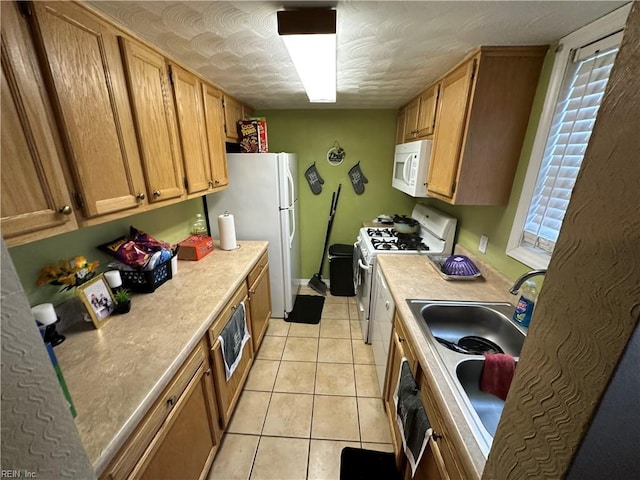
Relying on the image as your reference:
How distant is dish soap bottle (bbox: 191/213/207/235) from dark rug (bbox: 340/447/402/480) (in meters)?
2.04

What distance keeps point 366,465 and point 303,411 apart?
0.52 meters

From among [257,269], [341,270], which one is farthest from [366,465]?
[341,270]

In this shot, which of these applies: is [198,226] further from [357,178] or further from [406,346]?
[406,346]

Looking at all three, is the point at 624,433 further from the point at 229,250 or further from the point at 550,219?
the point at 229,250

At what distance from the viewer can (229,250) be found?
220 centimetres

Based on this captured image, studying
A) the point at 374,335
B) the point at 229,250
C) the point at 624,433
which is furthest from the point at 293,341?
the point at 624,433

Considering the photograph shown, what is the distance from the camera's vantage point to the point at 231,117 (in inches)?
89.9

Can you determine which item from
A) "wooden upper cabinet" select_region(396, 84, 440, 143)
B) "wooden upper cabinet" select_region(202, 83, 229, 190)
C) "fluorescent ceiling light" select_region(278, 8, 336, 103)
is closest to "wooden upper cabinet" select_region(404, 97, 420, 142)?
"wooden upper cabinet" select_region(396, 84, 440, 143)

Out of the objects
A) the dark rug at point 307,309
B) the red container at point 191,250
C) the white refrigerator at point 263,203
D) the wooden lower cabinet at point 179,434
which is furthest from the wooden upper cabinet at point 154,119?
the dark rug at point 307,309

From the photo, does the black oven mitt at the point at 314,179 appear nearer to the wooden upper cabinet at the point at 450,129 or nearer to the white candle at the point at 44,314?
the wooden upper cabinet at the point at 450,129

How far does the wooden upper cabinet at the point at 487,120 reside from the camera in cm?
129

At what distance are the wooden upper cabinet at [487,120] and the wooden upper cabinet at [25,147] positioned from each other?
5.99 ft

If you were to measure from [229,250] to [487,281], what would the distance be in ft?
6.47

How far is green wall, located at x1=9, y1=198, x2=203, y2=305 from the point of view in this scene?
1.06 m
